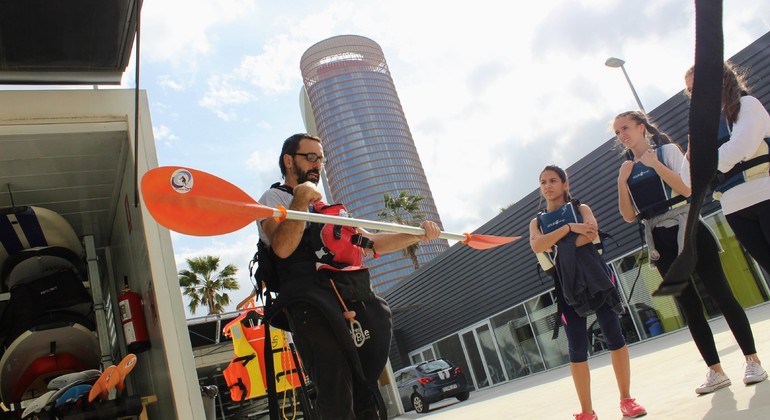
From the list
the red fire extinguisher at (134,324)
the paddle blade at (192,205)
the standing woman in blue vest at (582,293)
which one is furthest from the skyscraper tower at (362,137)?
the paddle blade at (192,205)

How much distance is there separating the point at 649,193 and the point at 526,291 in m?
14.8

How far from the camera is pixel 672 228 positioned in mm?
3234

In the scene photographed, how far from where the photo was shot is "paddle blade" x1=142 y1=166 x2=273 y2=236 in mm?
2418

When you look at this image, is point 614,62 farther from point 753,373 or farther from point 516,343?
point 753,373

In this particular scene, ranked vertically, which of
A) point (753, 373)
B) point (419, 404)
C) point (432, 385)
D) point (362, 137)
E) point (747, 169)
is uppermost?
point (362, 137)

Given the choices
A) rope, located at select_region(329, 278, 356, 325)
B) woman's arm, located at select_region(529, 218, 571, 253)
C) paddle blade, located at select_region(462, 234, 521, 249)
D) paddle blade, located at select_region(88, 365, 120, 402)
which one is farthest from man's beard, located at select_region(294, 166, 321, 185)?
paddle blade, located at select_region(88, 365, 120, 402)

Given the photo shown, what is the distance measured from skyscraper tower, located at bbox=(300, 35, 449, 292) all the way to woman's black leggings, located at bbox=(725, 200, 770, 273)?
101123 millimetres

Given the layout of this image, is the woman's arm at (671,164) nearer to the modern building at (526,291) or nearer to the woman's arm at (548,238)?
the woman's arm at (548,238)

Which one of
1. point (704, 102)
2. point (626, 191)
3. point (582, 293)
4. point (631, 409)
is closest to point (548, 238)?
point (582, 293)

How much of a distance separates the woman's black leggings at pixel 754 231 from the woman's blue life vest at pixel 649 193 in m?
0.34

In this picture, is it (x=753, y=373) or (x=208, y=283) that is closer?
(x=753, y=373)

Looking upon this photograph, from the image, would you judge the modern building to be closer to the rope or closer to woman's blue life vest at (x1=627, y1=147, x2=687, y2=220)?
woman's blue life vest at (x1=627, y1=147, x2=687, y2=220)

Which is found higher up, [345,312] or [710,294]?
[345,312]

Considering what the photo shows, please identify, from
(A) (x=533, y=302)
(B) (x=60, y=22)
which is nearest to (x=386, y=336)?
(B) (x=60, y=22)
